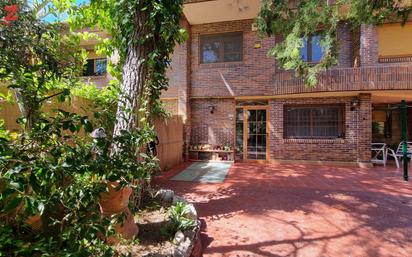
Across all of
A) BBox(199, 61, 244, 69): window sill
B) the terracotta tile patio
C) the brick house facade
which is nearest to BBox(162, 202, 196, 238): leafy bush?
the terracotta tile patio

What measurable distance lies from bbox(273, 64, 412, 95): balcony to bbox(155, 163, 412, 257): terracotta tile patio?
9.91 ft

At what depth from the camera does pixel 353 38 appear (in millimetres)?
9453

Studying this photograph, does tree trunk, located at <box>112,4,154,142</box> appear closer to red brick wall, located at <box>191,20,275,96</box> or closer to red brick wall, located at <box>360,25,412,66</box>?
red brick wall, located at <box>191,20,275,96</box>

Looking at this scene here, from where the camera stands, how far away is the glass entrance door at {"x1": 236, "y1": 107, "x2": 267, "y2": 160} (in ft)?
32.9

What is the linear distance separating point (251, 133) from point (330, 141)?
2.97 meters

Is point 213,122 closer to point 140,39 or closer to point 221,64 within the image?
point 221,64

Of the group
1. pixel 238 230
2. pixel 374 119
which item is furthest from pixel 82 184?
pixel 374 119

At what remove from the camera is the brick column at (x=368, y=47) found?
28.4 feet

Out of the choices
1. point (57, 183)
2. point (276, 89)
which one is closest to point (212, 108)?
point (276, 89)

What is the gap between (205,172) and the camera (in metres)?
8.00

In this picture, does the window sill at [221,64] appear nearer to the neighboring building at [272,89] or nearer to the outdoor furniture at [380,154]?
the neighboring building at [272,89]

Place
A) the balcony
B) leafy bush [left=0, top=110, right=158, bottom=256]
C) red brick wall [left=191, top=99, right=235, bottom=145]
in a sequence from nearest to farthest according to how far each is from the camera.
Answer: leafy bush [left=0, top=110, right=158, bottom=256] → the balcony → red brick wall [left=191, top=99, right=235, bottom=145]

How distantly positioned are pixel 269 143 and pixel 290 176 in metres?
2.62

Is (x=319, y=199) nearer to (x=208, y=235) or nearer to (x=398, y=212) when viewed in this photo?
(x=398, y=212)
